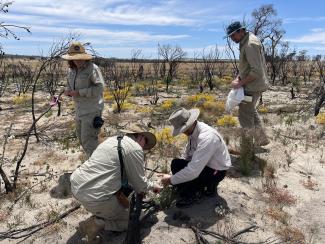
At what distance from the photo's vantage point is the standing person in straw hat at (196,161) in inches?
167

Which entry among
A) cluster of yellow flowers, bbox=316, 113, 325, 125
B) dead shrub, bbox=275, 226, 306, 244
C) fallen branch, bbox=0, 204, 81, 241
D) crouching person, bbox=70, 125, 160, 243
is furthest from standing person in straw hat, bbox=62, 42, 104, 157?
cluster of yellow flowers, bbox=316, 113, 325, 125

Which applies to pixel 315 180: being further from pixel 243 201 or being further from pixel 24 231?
pixel 24 231

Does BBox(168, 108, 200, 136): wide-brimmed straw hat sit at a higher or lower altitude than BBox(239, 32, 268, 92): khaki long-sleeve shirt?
lower

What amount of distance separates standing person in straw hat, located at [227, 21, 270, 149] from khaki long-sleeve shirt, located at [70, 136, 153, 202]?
2484mm

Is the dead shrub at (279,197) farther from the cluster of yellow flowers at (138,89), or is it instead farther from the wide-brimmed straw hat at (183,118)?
the cluster of yellow flowers at (138,89)

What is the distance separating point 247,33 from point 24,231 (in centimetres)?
362

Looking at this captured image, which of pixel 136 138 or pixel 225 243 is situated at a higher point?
pixel 136 138

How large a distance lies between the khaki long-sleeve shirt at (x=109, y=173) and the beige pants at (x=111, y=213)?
0.07 meters

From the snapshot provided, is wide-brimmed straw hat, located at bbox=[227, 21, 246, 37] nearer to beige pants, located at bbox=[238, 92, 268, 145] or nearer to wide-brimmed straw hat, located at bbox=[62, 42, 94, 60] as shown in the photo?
beige pants, located at bbox=[238, 92, 268, 145]

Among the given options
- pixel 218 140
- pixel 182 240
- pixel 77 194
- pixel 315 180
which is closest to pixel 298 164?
pixel 315 180

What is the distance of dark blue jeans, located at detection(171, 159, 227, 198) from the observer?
14.7 ft

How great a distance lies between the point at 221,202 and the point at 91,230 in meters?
1.39

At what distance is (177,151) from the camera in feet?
21.3

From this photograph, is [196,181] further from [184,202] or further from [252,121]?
[252,121]
